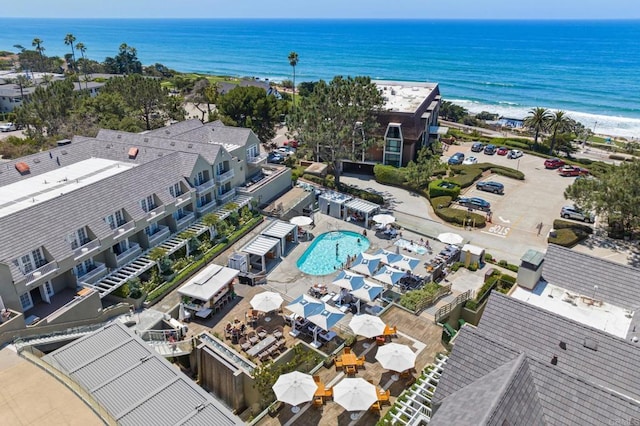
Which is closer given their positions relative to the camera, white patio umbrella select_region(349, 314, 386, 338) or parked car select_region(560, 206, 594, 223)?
white patio umbrella select_region(349, 314, 386, 338)

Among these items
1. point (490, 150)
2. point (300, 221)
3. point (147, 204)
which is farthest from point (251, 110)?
point (490, 150)

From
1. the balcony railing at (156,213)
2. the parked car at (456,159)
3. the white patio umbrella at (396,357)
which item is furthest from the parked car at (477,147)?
the white patio umbrella at (396,357)

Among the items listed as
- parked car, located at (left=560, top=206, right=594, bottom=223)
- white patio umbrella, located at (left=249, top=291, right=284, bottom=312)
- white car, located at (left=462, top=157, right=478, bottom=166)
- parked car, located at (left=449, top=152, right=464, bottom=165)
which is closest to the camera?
white patio umbrella, located at (left=249, top=291, right=284, bottom=312)

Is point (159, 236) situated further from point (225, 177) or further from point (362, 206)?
point (362, 206)

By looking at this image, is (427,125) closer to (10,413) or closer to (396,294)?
(396,294)

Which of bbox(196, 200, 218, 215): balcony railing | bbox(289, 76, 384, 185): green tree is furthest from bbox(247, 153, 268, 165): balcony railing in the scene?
bbox(196, 200, 218, 215): balcony railing

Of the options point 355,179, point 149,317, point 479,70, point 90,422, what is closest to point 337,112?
point 355,179

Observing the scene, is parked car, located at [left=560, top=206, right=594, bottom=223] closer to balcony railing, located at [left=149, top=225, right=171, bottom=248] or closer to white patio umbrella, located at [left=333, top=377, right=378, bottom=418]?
white patio umbrella, located at [left=333, top=377, right=378, bottom=418]
